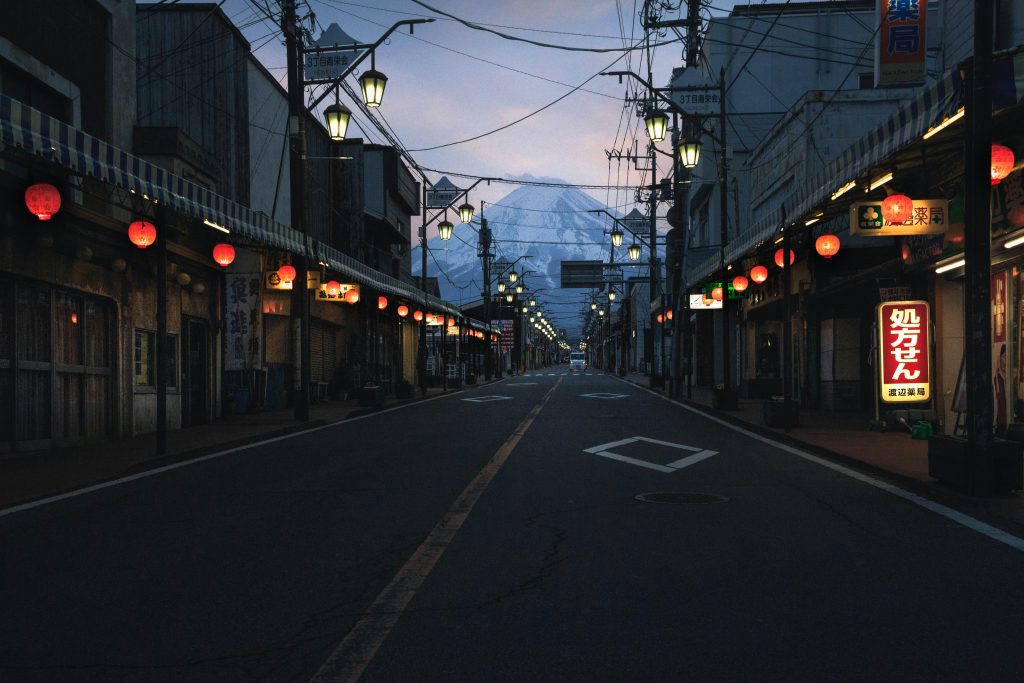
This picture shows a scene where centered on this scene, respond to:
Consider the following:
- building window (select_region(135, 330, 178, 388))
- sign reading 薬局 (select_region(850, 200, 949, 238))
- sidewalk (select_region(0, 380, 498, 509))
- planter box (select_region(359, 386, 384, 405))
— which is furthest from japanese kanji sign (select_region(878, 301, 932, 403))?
planter box (select_region(359, 386, 384, 405))

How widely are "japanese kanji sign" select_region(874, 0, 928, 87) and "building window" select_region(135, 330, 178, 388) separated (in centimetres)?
1456

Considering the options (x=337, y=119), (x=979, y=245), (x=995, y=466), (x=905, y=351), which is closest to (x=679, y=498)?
(x=995, y=466)

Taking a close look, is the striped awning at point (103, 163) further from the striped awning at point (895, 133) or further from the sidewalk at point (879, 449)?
the sidewalk at point (879, 449)

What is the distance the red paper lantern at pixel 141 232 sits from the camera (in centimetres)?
1562

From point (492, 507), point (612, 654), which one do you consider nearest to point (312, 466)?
point (492, 507)

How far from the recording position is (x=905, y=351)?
1552cm

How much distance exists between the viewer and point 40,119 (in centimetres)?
949

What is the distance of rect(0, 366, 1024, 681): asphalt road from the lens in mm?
4246

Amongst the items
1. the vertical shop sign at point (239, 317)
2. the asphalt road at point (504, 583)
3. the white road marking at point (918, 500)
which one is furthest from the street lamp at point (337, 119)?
the asphalt road at point (504, 583)

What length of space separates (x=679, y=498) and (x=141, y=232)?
1070 cm

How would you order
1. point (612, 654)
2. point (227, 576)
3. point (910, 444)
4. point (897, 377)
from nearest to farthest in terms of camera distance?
point (612, 654) < point (227, 576) < point (910, 444) < point (897, 377)

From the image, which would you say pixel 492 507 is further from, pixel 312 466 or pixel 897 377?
pixel 897 377

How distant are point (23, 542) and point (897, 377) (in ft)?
42.8

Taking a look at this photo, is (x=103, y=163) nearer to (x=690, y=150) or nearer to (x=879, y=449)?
(x=879, y=449)
